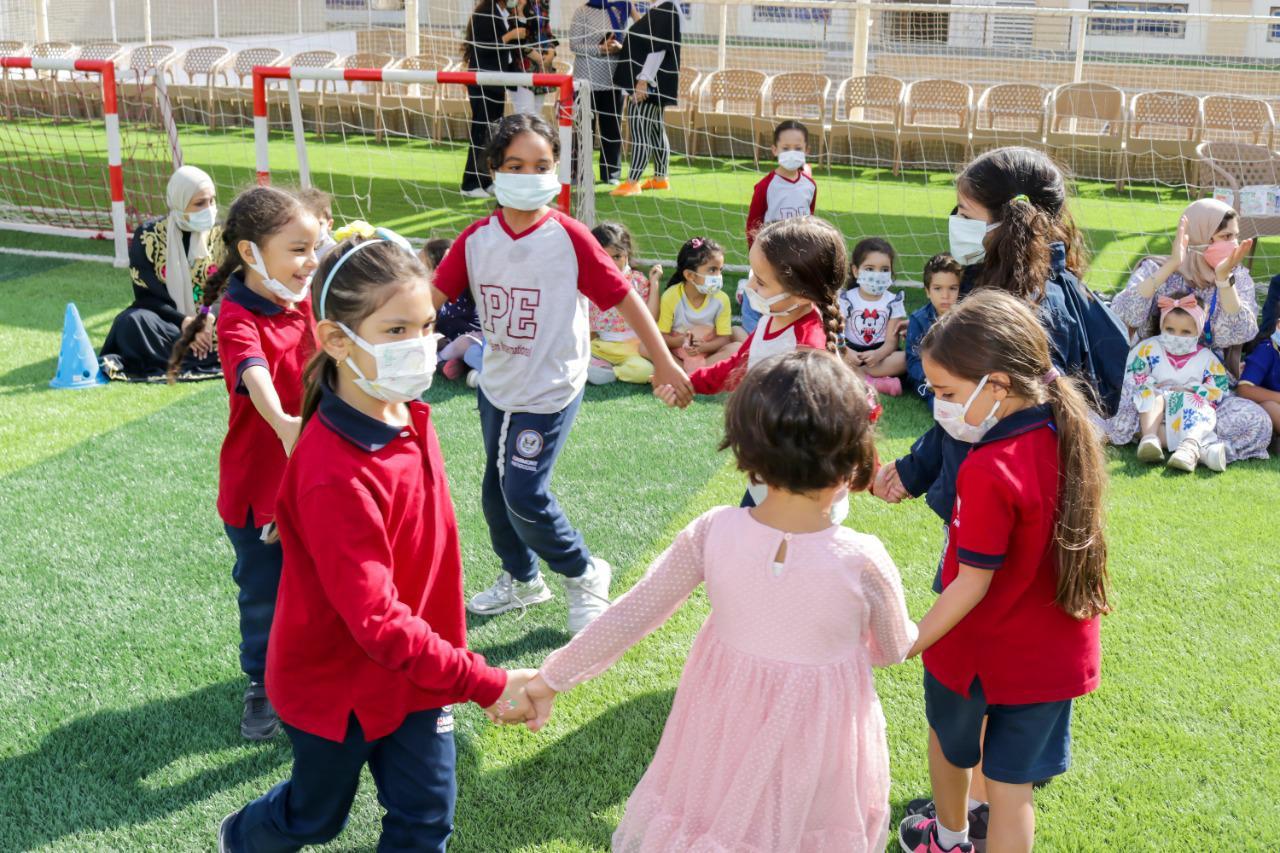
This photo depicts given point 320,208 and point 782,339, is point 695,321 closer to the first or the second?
point 320,208

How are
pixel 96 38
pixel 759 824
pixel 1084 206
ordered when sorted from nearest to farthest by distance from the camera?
pixel 759 824, pixel 1084 206, pixel 96 38

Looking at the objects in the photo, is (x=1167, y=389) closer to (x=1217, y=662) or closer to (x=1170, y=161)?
(x=1217, y=662)

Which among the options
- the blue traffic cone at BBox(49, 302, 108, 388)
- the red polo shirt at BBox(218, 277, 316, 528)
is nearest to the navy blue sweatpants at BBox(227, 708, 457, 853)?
the red polo shirt at BBox(218, 277, 316, 528)

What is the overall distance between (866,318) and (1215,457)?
208 centimetres

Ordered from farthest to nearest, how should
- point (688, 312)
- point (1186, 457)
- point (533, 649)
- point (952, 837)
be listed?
point (688, 312) → point (1186, 457) → point (533, 649) → point (952, 837)

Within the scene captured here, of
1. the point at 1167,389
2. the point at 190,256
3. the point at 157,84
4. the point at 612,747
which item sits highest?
the point at 157,84

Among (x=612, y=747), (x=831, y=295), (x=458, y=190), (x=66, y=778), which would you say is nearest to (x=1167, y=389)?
(x=831, y=295)

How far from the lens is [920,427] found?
601cm

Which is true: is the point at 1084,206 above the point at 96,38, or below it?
below

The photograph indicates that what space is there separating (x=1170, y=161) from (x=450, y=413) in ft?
33.1

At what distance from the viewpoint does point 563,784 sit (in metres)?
3.14

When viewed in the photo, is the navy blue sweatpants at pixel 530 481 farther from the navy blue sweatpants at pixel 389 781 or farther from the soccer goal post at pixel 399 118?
the soccer goal post at pixel 399 118

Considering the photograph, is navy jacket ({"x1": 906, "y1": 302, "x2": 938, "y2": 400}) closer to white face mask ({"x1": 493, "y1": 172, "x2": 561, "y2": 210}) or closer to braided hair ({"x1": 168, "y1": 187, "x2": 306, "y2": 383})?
white face mask ({"x1": 493, "y1": 172, "x2": 561, "y2": 210})

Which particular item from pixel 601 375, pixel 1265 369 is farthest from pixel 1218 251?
pixel 601 375
